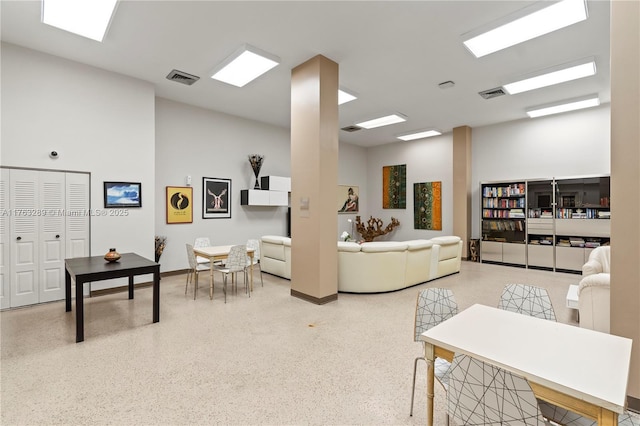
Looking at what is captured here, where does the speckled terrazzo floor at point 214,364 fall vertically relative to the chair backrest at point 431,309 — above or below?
below

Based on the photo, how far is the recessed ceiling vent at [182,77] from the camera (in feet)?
15.6

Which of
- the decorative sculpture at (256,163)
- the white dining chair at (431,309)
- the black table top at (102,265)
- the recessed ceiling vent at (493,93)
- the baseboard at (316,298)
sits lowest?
the baseboard at (316,298)

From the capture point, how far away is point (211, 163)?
652cm

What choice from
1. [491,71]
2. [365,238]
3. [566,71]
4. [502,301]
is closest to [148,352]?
[502,301]

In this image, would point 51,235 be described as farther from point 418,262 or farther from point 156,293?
point 418,262

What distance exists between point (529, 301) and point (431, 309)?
0.75 m

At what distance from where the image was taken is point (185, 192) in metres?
6.15

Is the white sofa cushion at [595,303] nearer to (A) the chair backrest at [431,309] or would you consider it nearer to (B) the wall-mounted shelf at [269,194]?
(A) the chair backrest at [431,309]

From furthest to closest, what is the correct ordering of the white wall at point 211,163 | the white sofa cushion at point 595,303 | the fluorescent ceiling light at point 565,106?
the white wall at point 211,163 < the fluorescent ceiling light at point 565,106 < the white sofa cushion at point 595,303

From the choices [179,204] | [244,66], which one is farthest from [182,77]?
[179,204]

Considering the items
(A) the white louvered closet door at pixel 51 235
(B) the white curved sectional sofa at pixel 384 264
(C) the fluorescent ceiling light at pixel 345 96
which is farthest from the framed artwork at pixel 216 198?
(C) the fluorescent ceiling light at pixel 345 96

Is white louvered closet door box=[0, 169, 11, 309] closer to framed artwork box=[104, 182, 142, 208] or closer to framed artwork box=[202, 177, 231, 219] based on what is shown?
framed artwork box=[104, 182, 142, 208]

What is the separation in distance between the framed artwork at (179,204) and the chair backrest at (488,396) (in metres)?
5.84

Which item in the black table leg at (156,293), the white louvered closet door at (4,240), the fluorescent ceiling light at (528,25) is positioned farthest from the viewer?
the white louvered closet door at (4,240)
